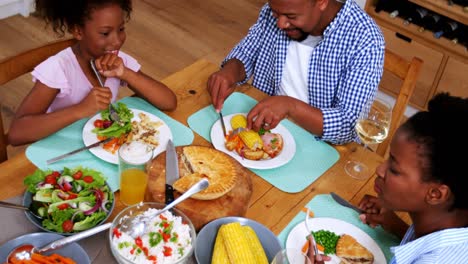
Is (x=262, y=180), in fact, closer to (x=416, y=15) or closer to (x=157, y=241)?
(x=157, y=241)

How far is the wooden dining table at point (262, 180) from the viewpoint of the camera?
4.53ft

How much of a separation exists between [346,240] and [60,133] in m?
0.91

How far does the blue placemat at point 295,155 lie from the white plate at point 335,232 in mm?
140

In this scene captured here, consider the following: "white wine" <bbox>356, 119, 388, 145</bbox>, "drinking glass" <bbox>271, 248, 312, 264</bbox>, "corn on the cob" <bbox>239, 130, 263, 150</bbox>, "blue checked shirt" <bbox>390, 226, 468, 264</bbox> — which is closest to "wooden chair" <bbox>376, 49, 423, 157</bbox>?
"white wine" <bbox>356, 119, 388, 145</bbox>

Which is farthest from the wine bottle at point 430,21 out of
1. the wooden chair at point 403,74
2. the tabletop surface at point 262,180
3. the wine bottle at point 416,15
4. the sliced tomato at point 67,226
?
the sliced tomato at point 67,226

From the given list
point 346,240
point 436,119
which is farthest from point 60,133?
point 436,119

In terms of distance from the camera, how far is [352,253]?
1.32 meters

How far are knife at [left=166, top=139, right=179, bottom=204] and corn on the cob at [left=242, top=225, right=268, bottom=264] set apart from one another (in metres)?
0.21

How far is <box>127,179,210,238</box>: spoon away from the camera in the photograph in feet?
3.91

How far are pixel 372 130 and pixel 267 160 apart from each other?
35cm

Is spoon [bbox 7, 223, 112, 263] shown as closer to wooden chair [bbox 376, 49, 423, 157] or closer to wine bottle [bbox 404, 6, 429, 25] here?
wooden chair [bbox 376, 49, 423, 157]

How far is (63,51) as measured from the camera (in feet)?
5.79

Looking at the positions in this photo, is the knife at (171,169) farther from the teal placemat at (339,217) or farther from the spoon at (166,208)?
the teal placemat at (339,217)

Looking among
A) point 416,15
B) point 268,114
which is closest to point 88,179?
point 268,114
